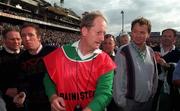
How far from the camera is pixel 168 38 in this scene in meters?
6.11

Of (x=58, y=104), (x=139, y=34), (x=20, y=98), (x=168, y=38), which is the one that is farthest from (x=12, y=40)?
(x=168, y=38)

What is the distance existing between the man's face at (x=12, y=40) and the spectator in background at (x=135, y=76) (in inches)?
63.3

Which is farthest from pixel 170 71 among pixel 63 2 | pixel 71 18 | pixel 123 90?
pixel 63 2

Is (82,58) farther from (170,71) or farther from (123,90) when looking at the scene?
(170,71)

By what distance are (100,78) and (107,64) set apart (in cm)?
15

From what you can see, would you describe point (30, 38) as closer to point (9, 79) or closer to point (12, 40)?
point (9, 79)

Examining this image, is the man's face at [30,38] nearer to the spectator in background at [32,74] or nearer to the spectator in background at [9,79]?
the spectator in background at [32,74]

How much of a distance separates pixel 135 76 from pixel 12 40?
6.32ft

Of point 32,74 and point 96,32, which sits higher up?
point 96,32

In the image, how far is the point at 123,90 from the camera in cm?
416

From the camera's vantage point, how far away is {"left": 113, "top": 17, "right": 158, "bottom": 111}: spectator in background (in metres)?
Result: 4.16

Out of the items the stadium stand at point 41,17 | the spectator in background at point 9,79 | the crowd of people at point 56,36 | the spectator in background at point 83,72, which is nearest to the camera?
the spectator in background at point 83,72

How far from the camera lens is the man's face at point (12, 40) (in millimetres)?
5039

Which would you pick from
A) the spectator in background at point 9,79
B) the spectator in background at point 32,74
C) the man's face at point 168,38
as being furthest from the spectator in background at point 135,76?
the man's face at point 168,38
